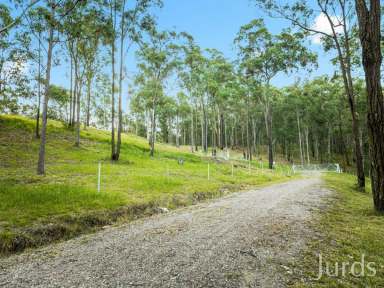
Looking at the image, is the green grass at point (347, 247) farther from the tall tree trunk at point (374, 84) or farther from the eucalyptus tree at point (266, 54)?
the eucalyptus tree at point (266, 54)

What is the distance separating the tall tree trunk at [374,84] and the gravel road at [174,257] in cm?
261

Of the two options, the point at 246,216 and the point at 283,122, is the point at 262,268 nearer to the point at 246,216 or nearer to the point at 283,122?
the point at 246,216

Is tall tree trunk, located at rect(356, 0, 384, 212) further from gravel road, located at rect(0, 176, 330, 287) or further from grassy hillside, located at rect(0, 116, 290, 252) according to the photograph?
grassy hillside, located at rect(0, 116, 290, 252)

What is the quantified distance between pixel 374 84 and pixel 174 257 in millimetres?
6765

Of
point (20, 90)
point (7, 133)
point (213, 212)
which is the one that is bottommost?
point (213, 212)

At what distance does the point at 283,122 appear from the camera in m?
53.3

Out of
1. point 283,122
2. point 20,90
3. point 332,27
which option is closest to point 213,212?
point 332,27

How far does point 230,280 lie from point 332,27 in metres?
15.9

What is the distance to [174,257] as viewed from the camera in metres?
3.58

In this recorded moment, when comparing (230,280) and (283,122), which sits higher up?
(283,122)

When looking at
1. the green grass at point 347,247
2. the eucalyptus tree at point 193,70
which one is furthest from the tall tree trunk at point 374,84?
the eucalyptus tree at point 193,70

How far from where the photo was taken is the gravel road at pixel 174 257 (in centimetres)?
294

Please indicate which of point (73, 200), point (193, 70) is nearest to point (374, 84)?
point (73, 200)

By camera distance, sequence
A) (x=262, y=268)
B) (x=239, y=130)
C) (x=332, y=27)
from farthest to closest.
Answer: (x=239, y=130) → (x=332, y=27) → (x=262, y=268)
